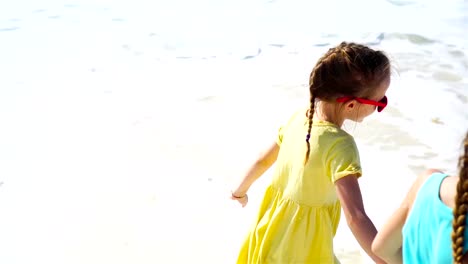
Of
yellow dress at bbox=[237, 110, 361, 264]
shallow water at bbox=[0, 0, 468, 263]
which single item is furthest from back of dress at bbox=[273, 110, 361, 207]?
shallow water at bbox=[0, 0, 468, 263]

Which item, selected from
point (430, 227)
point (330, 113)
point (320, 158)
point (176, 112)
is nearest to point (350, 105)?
point (330, 113)

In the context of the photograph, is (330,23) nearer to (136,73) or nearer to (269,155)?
(136,73)

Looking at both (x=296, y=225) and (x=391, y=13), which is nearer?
(x=296, y=225)

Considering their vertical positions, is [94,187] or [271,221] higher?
[271,221]

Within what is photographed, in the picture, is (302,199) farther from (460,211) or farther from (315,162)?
(460,211)

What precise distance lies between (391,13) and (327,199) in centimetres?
426

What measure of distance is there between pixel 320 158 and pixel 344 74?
9.2 inches

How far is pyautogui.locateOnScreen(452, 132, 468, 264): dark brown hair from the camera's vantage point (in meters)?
1.26

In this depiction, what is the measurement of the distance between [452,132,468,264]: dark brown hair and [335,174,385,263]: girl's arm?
1.37ft

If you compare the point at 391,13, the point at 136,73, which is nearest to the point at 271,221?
the point at 136,73

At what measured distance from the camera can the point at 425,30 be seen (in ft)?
17.7

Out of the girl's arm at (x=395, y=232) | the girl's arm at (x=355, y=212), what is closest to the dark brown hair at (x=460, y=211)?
the girl's arm at (x=395, y=232)

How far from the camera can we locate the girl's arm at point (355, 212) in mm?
1707

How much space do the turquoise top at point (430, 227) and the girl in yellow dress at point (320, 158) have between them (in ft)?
1.10
